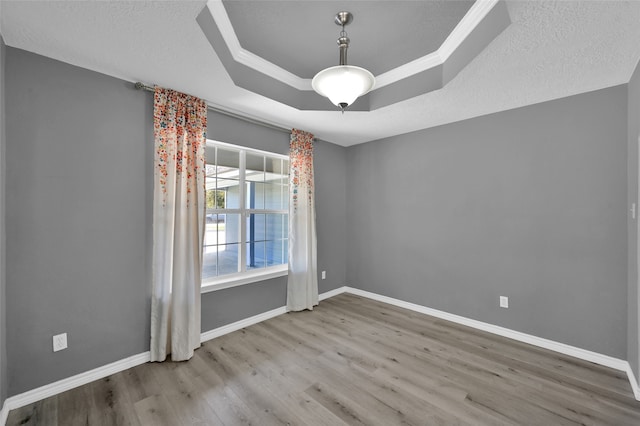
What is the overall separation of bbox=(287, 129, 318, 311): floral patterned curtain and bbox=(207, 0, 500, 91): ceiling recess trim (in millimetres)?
946

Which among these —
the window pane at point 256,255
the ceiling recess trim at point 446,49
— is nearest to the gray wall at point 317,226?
the window pane at point 256,255

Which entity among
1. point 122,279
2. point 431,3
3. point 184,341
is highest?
point 431,3

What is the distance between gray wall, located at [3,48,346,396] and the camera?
6.14 feet

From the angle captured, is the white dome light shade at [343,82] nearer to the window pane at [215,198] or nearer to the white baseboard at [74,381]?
the window pane at [215,198]

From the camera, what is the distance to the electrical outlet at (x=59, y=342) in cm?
199

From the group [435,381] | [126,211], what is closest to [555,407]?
[435,381]

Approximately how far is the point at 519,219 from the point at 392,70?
2073 millimetres

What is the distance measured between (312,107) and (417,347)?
8.99ft

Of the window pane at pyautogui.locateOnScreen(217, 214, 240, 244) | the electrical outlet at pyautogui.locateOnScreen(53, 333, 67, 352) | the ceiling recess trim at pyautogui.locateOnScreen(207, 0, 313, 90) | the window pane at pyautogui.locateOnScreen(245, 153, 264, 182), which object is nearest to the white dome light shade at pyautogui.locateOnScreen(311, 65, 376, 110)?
the ceiling recess trim at pyautogui.locateOnScreen(207, 0, 313, 90)

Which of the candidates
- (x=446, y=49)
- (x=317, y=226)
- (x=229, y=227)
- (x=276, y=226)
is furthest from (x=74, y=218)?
(x=446, y=49)

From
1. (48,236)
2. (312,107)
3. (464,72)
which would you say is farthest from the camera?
(312,107)

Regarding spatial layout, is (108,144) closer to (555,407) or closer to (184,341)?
(184,341)

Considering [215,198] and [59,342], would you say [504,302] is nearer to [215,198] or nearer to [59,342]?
[215,198]

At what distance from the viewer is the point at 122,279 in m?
2.29
